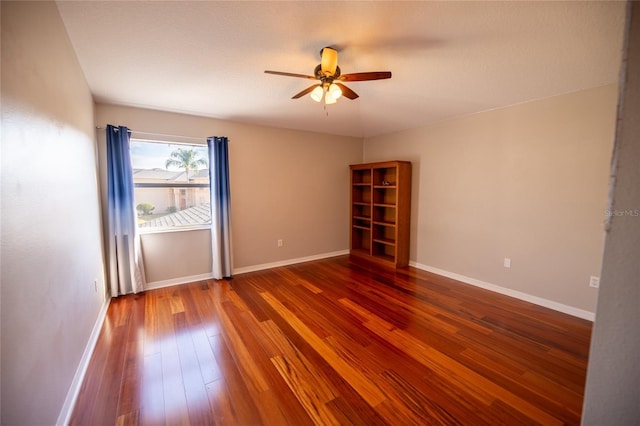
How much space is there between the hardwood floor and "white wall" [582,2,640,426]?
3.47 ft

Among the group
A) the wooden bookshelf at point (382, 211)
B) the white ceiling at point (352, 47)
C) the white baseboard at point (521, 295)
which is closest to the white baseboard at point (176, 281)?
the white ceiling at point (352, 47)

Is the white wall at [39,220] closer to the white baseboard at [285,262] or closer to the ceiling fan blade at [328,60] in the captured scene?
the ceiling fan blade at [328,60]

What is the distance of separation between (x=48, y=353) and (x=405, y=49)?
2886 millimetres

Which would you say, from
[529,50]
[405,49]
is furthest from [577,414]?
[405,49]

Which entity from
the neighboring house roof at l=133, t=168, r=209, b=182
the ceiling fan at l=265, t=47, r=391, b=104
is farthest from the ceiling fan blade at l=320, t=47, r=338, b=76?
the neighboring house roof at l=133, t=168, r=209, b=182

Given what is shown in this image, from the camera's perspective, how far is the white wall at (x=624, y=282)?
65 centimetres

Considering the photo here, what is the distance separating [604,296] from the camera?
2.33 ft

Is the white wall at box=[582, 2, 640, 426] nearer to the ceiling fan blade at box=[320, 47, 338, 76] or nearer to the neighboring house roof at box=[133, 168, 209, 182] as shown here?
the ceiling fan blade at box=[320, 47, 338, 76]

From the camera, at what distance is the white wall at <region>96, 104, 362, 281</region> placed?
11.5ft

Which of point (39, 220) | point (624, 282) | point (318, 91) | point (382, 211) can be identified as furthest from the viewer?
point (382, 211)

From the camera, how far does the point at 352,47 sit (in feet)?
6.41

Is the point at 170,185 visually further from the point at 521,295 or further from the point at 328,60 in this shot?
the point at 521,295

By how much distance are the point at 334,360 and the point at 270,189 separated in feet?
9.55

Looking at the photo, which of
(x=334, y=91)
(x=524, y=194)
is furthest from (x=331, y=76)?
(x=524, y=194)
